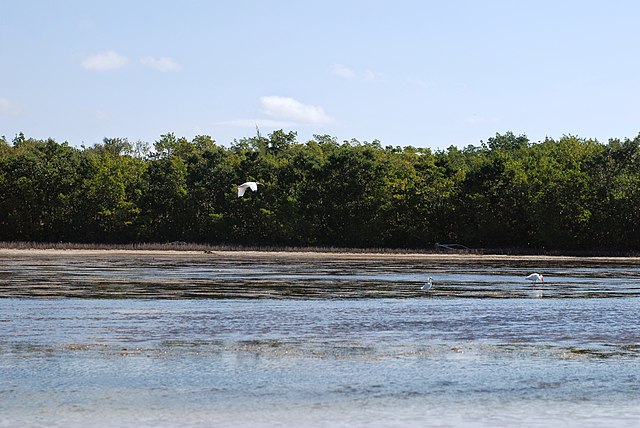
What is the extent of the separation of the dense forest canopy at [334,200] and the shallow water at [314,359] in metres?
78.4

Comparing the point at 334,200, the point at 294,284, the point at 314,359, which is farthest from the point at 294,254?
the point at 314,359

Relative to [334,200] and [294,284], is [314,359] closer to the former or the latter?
[294,284]

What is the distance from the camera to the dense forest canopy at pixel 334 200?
12556 centimetres

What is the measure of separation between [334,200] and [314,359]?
113m

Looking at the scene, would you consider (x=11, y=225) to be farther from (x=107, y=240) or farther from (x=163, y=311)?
(x=163, y=311)

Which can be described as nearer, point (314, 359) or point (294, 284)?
point (314, 359)

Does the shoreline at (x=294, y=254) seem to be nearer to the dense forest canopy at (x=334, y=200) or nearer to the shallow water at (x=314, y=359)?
the dense forest canopy at (x=334, y=200)

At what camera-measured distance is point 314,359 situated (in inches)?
1007

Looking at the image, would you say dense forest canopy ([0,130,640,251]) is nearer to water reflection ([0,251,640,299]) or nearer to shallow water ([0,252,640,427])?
water reflection ([0,251,640,299])

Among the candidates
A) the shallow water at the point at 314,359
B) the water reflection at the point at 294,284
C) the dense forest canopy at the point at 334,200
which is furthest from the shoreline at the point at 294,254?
the shallow water at the point at 314,359

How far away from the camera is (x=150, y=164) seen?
151 metres

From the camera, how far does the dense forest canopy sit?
12556cm

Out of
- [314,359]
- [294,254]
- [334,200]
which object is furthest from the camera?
[334,200]

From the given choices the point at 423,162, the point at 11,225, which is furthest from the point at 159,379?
the point at 11,225
